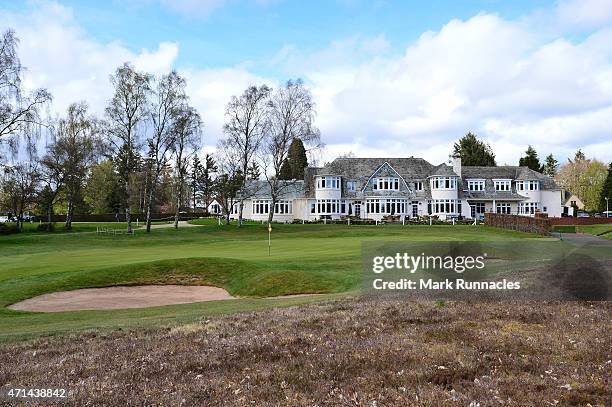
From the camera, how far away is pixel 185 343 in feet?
35.4

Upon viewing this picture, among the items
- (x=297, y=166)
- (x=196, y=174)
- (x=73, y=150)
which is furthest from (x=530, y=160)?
(x=73, y=150)

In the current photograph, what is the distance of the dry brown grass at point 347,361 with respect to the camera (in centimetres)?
728

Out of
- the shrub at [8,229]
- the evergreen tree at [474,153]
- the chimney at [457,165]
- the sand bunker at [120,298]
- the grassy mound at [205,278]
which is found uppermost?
the evergreen tree at [474,153]

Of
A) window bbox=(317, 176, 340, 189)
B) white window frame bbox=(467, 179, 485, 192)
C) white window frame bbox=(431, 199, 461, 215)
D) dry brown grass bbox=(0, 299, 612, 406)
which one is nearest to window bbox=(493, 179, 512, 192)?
white window frame bbox=(467, 179, 485, 192)

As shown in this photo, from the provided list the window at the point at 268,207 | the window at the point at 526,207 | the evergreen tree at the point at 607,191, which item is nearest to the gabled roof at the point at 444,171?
Result: the window at the point at 526,207

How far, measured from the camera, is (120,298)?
23.5m

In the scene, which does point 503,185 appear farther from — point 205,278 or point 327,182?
point 205,278

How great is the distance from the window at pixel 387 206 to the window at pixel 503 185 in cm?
1504

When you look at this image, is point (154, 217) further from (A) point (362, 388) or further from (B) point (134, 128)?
(A) point (362, 388)

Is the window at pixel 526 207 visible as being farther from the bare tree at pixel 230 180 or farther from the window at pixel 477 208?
the bare tree at pixel 230 180

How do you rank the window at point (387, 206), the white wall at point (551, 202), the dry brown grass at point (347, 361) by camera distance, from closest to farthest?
1. the dry brown grass at point (347, 361)
2. the window at point (387, 206)
3. the white wall at point (551, 202)

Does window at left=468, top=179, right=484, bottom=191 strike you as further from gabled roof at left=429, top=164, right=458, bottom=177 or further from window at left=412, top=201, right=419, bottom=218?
window at left=412, top=201, right=419, bottom=218

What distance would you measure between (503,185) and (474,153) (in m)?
37.8

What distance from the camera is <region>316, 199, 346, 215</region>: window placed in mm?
78062
